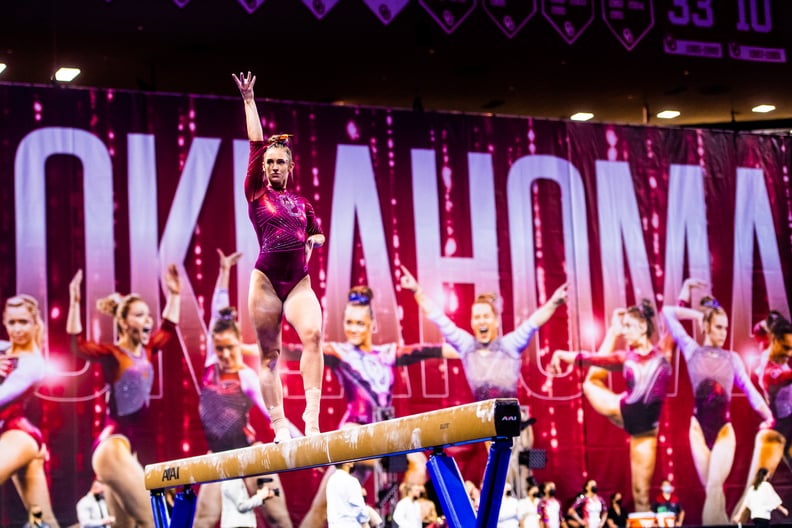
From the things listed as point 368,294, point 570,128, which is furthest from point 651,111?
point 368,294

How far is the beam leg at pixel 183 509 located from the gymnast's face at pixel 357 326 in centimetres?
791

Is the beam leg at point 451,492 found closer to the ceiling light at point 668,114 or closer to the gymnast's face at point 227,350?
the gymnast's face at point 227,350

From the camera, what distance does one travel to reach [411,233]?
1571 centimetres

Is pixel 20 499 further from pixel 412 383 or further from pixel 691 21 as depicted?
pixel 691 21

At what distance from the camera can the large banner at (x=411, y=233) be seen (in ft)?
46.1

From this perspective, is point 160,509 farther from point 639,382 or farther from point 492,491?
point 639,382

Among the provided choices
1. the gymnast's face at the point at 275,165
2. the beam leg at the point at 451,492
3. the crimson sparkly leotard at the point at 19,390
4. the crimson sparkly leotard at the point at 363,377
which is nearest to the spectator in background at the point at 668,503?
the crimson sparkly leotard at the point at 363,377

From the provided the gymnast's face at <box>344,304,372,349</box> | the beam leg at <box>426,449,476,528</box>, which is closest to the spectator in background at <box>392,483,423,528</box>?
the gymnast's face at <box>344,304,372,349</box>

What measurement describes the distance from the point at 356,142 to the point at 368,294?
81.9 inches

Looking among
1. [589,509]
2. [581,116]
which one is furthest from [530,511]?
[581,116]

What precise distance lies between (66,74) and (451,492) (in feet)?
35.8

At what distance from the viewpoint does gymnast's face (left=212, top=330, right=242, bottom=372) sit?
47.6 ft

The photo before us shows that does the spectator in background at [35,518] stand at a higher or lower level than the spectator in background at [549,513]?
higher

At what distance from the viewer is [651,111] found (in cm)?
1734
